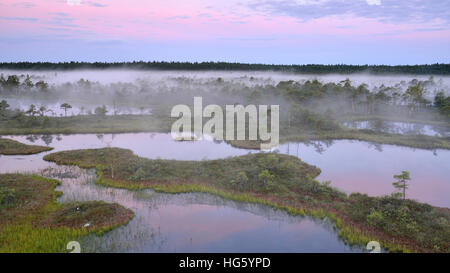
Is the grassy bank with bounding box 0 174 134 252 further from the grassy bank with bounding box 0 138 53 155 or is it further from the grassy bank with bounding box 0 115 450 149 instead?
the grassy bank with bounding box 0 115 450 149

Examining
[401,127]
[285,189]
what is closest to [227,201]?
[285,189]

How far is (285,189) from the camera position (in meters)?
18.6

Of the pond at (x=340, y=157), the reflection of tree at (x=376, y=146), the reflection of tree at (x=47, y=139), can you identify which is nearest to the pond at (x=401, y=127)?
the reflection of tree at (x=376, y=146)

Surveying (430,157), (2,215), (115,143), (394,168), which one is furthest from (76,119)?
(430,157)

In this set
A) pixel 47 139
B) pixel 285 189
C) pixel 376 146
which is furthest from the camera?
pixel 47 139

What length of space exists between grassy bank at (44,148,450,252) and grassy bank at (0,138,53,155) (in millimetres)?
3072

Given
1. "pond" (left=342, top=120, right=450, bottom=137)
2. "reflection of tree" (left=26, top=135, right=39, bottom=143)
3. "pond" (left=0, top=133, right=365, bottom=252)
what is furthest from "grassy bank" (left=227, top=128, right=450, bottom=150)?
"reflection of tree" (left=26, top=135, right=39, bottom=143)

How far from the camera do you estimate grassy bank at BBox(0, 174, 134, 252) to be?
41.6ft

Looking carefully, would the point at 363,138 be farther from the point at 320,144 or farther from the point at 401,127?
the point at 401,127

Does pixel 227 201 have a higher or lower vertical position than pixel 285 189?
lower

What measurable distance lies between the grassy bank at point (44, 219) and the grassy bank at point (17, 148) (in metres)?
9.56

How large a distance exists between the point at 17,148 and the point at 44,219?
56.4ft

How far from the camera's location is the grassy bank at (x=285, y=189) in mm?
13695

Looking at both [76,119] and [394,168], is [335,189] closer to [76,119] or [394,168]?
[394,168]
